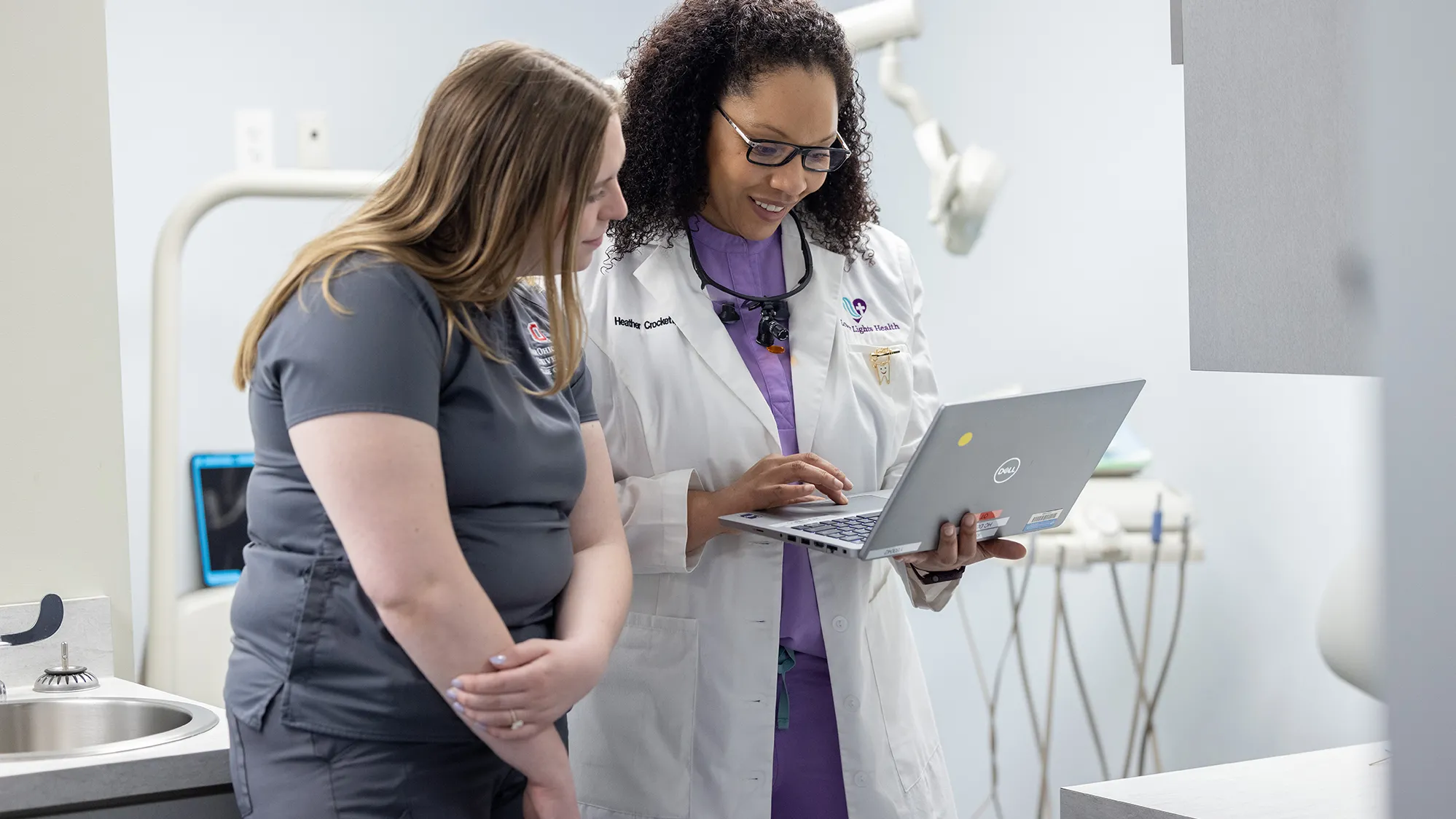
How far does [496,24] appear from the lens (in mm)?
3559

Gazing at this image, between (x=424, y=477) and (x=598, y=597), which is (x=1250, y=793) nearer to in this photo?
(x=598, y=597)

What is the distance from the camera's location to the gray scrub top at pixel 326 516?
1.10m

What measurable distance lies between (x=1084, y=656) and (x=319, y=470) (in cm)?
243

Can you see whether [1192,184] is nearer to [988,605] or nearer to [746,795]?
[746,795]

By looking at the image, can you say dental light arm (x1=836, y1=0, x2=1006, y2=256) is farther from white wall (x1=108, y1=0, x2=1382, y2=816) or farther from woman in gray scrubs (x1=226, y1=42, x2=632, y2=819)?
woman in gray scrubs (x1=226, y1=42, x2=632, y2=819)

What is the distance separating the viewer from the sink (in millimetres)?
1726

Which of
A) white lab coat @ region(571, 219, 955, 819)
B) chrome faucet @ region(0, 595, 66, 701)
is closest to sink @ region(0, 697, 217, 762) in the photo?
chrome faucet @ region(0, 595, 66, 701)

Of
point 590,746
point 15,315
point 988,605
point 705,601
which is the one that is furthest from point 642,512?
point 988,605

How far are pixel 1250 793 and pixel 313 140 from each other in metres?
2.63

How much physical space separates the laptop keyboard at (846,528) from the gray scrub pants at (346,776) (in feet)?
1.35

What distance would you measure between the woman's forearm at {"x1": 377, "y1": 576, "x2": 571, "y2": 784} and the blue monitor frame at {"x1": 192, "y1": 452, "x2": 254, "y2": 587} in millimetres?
2301

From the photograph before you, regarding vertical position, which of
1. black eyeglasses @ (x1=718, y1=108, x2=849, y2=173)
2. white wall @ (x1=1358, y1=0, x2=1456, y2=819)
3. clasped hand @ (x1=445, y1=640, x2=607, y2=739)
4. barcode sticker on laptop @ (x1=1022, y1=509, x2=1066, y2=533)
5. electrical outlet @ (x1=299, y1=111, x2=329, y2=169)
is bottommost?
clasped hand @ (x1=445, y1=640, x2=607, y2=739)

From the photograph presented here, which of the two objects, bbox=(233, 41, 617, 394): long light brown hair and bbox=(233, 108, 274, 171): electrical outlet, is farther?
bbox=(233, 108, 274, 171): electrical outlet

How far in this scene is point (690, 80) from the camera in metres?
1.65
